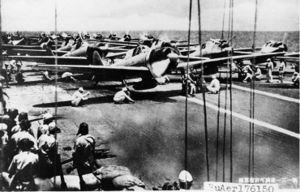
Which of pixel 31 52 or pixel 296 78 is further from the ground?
pixel 31 52

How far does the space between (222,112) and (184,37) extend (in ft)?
5.41

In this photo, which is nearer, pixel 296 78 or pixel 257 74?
pixel 296 78

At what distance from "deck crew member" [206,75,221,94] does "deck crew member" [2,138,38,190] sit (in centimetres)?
394

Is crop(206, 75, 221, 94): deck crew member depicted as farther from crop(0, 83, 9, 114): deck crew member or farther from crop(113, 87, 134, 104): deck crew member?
crop(0, 83, 9, 114): deck crew member

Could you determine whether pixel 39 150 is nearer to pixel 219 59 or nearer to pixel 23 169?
pixel 23 169

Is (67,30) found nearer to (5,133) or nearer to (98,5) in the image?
(98,5)

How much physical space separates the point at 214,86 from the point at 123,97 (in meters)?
1.91

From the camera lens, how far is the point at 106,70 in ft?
24.2

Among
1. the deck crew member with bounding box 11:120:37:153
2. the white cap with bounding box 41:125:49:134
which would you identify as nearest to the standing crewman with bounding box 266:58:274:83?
the white cap with bounding box 41:125:49:134

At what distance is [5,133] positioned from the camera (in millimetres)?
5613

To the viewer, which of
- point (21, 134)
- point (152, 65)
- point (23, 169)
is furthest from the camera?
point (152, 65)

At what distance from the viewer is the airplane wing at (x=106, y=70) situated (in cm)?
663

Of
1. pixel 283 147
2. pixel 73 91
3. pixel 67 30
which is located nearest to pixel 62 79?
pixel 73 91

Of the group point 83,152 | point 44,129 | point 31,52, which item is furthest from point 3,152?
point 31,52
